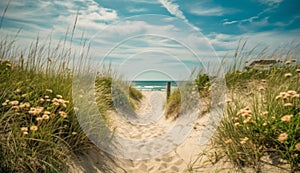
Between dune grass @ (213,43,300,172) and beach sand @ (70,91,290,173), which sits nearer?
dune grass @ (213,43,300,172)

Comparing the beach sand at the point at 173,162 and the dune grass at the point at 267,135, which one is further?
the beach sand at the point at 173,162

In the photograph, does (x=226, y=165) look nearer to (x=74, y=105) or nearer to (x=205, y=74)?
(x=74, y=105)

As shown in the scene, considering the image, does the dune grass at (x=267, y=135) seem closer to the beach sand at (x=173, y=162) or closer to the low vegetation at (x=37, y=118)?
the beach sand at (x=173, y=162)

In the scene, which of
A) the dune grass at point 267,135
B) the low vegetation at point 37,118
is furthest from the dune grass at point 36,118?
the dune grass at point 267,135

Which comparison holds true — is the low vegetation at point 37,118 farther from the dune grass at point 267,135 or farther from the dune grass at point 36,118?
the dune grass at point 267,135

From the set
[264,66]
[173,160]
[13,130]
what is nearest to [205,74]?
[264,66]

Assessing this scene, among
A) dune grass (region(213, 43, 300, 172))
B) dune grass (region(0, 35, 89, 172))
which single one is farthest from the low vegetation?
dune grass (region(213, 43, 300, 172))

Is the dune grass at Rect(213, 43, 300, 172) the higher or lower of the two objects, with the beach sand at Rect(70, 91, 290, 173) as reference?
higher

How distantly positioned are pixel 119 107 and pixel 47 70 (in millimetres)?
3397

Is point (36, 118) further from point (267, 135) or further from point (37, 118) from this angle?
point (267, 135)

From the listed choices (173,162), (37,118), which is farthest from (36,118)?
(173,162)

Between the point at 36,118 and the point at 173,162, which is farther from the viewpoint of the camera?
the point at 173,162

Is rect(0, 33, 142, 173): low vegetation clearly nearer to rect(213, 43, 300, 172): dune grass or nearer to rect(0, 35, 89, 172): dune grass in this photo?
rect(0, 35, 89, 172): dune grass

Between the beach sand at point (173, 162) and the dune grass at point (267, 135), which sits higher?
the dune grass at point (267, 135)
